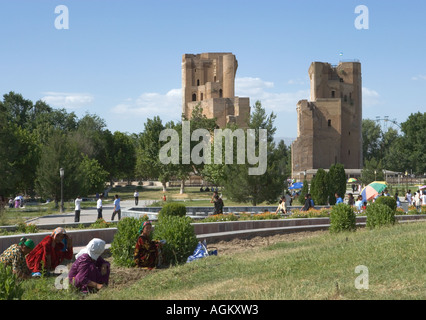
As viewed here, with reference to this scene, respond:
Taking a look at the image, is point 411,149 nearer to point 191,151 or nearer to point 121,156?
point 191,151

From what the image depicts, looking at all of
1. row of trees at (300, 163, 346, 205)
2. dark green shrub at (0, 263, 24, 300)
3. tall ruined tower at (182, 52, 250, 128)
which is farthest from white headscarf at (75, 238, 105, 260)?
tall ruined tower at (182, 52, 250, 128)

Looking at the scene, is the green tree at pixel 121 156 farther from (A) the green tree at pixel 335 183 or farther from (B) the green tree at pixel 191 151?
(A) the green tree at pixel 335 183

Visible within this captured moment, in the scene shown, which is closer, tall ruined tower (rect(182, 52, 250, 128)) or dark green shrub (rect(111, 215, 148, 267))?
dark green shrub (rect(111, 215, 148, 267))

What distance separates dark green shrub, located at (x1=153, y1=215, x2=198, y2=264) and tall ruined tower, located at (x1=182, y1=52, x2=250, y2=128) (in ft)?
211

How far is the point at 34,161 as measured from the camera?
126 feet

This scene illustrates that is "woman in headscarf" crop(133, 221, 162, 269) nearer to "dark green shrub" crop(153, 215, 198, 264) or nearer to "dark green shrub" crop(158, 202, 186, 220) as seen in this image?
"dark green shrub" crop(153, 215, 198, 264)

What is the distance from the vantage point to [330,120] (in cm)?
7412

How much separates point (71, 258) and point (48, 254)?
46 centimetres

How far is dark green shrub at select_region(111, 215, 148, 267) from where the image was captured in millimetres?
9562

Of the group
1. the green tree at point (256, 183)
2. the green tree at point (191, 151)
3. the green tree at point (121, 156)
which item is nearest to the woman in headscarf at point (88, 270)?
the green tree at point (256, 183)

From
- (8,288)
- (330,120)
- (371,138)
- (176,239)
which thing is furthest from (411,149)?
(8,288)
